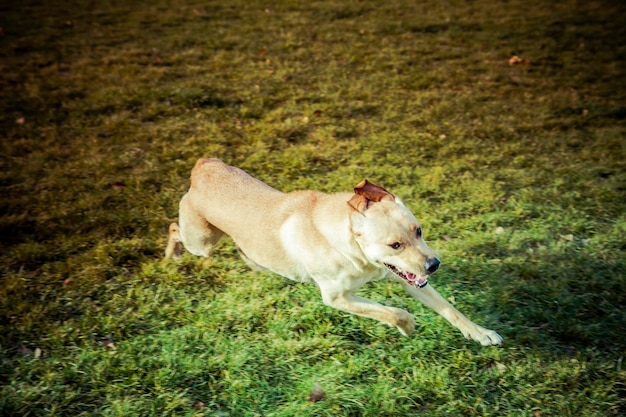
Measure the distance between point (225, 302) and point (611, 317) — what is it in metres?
3.06

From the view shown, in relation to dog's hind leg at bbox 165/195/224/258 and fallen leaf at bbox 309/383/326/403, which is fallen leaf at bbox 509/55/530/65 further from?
fallen leaf at bbox 309/383/326/403

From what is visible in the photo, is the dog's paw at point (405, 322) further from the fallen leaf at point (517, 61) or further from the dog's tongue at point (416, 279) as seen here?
the fallen leaf at point (517, 61)

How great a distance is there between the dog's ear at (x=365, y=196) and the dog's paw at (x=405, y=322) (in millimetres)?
845

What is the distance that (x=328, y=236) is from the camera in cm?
391

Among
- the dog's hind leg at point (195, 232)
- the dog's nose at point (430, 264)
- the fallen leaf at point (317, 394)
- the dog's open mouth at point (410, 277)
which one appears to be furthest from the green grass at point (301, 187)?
the dog's nose at point (430, 264)

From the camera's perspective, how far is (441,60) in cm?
1043

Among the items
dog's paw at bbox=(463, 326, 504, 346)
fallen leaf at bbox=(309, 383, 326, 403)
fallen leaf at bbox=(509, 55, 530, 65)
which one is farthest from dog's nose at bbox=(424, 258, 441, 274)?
fallen leaf at bbox=(509, 55, 530, 65)

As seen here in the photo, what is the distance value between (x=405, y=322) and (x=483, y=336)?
0.58 m

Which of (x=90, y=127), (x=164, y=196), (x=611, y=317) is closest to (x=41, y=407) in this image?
(x=164, y=196)

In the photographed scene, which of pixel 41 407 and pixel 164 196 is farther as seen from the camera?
pixel 164 196

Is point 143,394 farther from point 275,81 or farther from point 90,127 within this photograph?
point 275,81

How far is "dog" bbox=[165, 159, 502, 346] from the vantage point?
3.59 meters

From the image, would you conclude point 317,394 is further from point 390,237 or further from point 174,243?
point 174,243

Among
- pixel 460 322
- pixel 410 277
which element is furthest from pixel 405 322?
pixel 410 277
